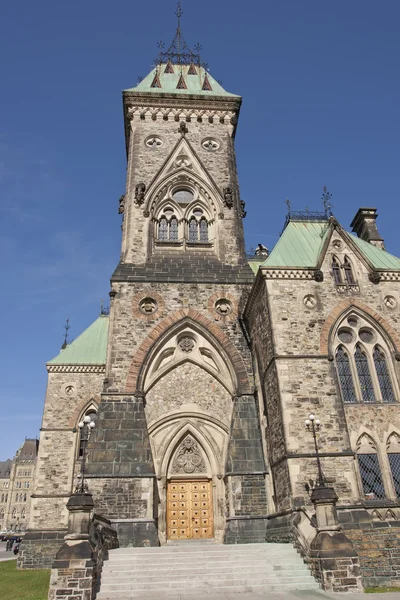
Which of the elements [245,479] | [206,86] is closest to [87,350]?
[245,479]

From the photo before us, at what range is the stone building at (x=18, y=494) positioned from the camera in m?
109

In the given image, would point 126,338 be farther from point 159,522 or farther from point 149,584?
point 149,584

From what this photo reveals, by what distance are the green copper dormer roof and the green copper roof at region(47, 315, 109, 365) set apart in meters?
12.8

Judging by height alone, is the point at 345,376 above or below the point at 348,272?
below

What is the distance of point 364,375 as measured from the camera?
17.8 m

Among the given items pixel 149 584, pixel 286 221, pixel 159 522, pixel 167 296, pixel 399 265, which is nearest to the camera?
pixel 149 584

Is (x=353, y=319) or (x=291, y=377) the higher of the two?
(x=353, y=319)

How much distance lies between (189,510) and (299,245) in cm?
1226

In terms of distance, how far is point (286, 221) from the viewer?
2359cm

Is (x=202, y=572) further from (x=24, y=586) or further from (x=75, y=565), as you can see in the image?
(x=24, y=586)

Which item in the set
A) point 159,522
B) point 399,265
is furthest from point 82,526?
point 399,265

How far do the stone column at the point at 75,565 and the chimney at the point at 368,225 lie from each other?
20.0m

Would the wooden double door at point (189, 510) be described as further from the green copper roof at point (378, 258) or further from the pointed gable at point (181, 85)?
the pointed gable at point (181, 85)

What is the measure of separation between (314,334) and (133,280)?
902cm
